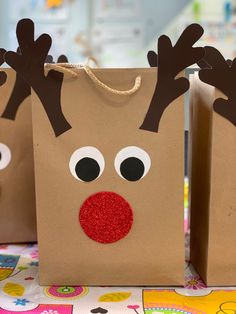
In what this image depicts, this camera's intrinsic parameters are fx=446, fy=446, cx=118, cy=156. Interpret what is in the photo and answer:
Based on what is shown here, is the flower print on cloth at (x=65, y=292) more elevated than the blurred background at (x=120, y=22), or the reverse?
the blurred background at (x=120, y=22)

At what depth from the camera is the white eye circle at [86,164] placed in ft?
2.29

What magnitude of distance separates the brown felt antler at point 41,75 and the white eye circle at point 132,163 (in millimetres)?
96

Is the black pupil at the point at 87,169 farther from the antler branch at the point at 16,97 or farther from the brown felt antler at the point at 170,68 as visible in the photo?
the antler branch at the point at 16,97

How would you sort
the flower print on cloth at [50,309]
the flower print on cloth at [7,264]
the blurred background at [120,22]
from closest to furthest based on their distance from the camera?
the flower print on cloth at [50,309], the flower print on cloth at [7,264], the blurred background at [120,22]

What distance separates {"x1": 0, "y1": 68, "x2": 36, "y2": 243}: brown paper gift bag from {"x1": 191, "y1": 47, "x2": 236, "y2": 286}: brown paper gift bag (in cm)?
32

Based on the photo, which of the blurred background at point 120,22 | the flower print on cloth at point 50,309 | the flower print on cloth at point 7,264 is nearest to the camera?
the flower print on cloth at point 50,309

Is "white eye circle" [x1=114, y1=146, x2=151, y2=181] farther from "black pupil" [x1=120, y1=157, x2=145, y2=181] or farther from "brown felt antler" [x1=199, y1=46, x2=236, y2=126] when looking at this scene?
"brown felt antler" [x1=199, y1=46, x2=236, y2=126]

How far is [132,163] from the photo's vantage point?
698 millimetres

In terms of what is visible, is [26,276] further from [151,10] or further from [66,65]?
[151,10]

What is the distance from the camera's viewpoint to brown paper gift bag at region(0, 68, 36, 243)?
2.72 feet

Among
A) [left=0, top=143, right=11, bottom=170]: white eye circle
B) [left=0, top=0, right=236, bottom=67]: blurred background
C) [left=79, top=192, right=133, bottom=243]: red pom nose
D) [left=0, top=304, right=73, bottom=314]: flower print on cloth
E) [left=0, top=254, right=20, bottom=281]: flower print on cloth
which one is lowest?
[left=0, top=304, right=73, bottom=314]: flower print on cloth

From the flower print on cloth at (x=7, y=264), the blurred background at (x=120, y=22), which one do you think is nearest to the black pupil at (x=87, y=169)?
the flower print on cloth at (x=7, y=264)

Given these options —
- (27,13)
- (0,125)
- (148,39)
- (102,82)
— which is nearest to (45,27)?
(27,13)

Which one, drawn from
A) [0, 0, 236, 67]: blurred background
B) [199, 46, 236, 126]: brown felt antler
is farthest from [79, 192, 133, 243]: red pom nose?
[0, 0, 236, 67]: blurred background
